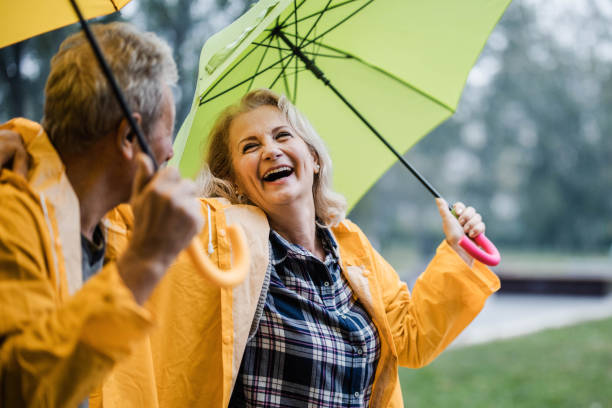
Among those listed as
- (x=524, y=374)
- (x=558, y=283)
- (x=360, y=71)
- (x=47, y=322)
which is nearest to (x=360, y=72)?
(x=360, y=71)

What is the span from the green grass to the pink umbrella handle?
12.4ft

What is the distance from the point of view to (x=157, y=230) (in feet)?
3.74

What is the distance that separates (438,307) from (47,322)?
57.1 inches

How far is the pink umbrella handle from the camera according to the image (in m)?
2.00

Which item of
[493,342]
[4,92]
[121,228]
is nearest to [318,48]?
[121,228]

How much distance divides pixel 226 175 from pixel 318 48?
652 mm

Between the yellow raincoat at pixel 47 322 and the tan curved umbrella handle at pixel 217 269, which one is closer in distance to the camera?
the yellow raincoat at pixel 47 322

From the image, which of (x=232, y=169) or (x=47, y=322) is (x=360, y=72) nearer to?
(x=232, y=169)

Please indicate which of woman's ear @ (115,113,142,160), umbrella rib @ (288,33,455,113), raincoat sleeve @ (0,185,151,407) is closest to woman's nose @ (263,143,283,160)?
umbrella rib @ (288,33,455,113)

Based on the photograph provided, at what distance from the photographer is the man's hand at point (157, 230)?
113cm

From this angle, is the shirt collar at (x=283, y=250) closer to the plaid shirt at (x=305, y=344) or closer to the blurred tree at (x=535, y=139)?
the plaid shirt at (x=305, y=344)

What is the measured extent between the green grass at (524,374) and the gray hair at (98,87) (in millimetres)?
4829

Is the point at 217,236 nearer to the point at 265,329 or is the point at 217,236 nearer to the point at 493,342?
the point at 265,329

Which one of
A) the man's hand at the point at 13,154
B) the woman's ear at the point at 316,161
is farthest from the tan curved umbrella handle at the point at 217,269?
the woman's ear at the point at 316,161
